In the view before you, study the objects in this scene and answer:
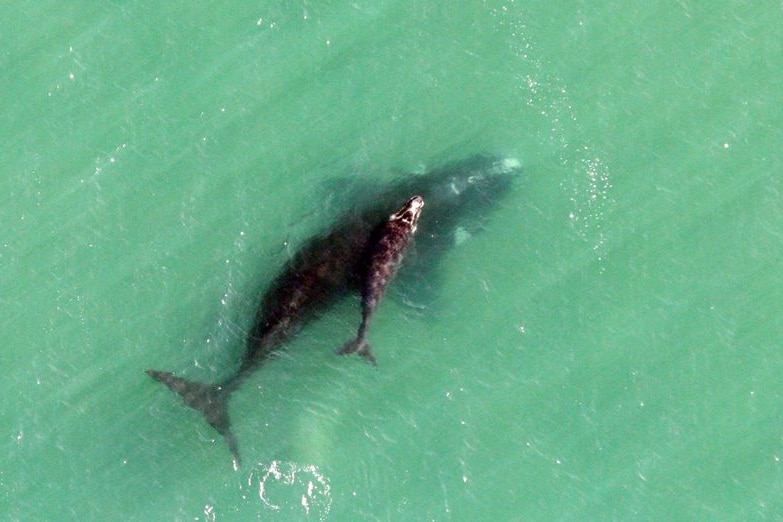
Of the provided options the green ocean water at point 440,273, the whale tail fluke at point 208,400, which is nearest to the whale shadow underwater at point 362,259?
the whale tail fluke at point 208,400

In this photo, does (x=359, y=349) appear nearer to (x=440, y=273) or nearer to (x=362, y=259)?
(x=362, y=259)

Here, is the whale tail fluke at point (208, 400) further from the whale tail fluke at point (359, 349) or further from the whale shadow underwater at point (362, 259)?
the whale tail fluke at point (359, 349)

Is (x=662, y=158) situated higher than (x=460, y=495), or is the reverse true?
(x=662, y=158)

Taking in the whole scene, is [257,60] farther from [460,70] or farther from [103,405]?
[103,405]

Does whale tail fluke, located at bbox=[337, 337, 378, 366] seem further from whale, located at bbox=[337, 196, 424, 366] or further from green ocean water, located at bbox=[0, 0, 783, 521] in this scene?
green ocean water, located at bbox=[0, 0, 783, 521]

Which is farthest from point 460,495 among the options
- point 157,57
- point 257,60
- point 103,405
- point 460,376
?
point 157,57

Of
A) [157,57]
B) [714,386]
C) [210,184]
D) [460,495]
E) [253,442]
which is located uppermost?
[157,57]

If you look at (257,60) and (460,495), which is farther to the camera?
(257,60)
